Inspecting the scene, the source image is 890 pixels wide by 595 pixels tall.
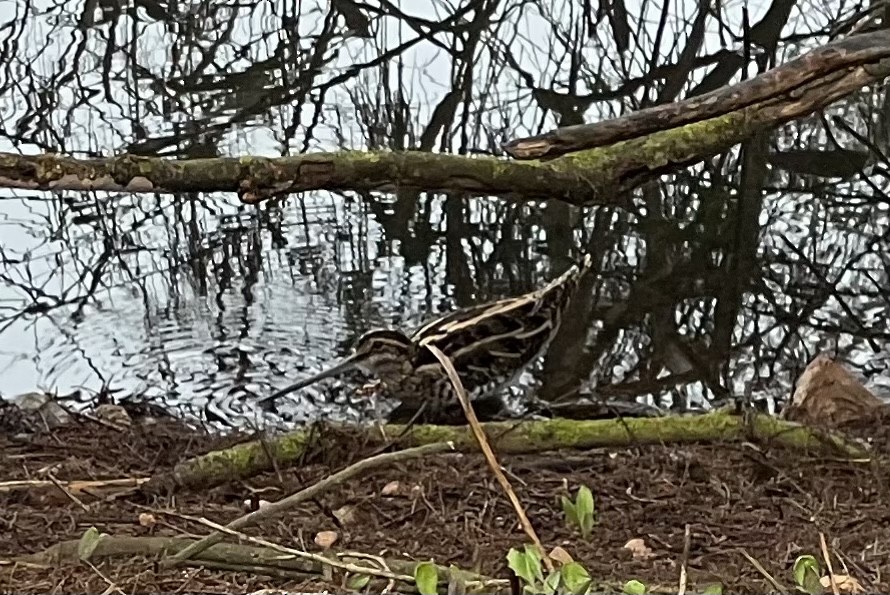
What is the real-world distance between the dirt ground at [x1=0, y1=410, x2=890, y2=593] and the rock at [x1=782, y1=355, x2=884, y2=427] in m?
0.29

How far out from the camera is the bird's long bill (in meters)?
4.39

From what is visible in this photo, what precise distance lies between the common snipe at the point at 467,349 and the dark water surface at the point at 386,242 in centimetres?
25

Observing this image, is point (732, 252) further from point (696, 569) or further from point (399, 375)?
point (696, 569)

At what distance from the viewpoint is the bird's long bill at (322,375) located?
4.39m

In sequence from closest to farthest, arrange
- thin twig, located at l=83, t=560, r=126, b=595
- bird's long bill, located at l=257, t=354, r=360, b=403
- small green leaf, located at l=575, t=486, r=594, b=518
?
small green leaf, located at l=575, t=486, r=594, b=518, thin twig, located at l=83, t=560, r=126, b=595, bird's long bill, located at l=257, t=354, r=360, b=403

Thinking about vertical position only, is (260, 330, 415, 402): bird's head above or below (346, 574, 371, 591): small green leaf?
below

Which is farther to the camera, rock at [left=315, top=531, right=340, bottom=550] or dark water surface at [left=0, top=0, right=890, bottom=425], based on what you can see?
dark water surface at [left=0, top=0, right=890, bottom=425]

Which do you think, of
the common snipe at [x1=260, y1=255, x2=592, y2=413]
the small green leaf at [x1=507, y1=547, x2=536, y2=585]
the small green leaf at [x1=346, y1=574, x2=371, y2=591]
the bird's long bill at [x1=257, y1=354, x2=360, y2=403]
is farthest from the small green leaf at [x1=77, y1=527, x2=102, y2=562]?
the bird's long bill at [x1=257, y1=354, x2=360, y2=403]

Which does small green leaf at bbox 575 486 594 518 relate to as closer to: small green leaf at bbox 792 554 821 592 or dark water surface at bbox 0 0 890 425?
small green leaf at bbox 792 554 821 592

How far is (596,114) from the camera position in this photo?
634 cm

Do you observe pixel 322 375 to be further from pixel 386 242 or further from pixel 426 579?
pixel 426 579

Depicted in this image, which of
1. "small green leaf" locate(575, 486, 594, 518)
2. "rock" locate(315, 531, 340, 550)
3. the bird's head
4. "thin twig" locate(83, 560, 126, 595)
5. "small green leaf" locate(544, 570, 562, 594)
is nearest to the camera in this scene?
"small green leaf" locate(544, 570, 562, 594)

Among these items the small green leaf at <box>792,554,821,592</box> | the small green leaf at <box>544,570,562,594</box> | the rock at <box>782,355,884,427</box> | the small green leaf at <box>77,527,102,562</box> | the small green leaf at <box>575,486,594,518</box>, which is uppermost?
the small green leaf at <box>544,570,562,594</box>

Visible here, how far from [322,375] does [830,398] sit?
1.62m
